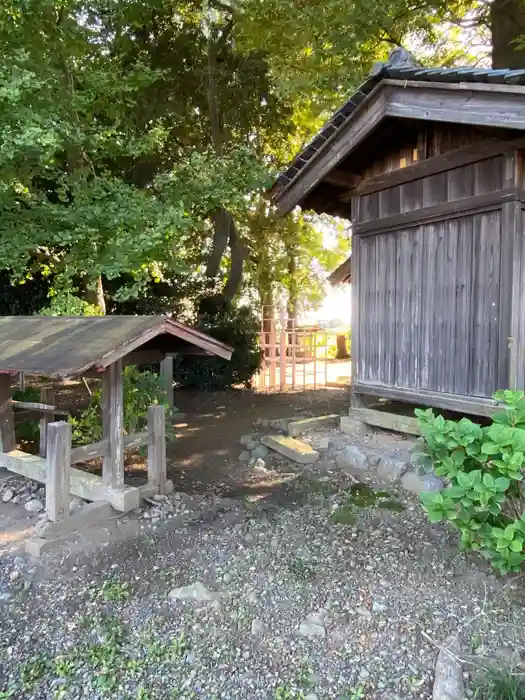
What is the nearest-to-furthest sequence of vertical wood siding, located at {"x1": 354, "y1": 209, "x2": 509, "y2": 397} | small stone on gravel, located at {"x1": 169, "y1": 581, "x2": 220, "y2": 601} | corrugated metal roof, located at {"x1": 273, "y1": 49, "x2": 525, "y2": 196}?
small stone on gravel, located at {"x1": 169, "y1": 581, "x2": 220, "y2": 601} < corrugated metal roof, located at {"x1": 273, "y1": 49, "x2": 525, "y2": 196} < vertical wood siding, located at {"x1": 354, "y1": 209, "x2": 509, "y2": 397}

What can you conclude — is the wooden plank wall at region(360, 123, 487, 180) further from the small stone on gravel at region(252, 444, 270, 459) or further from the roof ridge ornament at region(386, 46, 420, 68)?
the small stone on gravel at region(252, 444, 270, 459)

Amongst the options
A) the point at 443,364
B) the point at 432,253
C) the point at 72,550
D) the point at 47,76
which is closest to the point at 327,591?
the point at 72,550

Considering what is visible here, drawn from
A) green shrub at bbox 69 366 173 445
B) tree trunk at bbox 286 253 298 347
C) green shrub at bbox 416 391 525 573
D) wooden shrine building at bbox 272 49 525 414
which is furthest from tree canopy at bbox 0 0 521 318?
tree trunk at bbox 286 253 298 347

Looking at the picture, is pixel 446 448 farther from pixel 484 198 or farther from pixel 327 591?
pixel 484 198

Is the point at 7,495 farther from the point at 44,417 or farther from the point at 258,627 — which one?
the point at 258,627

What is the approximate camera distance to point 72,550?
433 cm

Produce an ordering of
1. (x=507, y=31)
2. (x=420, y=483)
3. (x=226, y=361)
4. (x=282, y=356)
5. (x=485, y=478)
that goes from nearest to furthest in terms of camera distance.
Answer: (x=485, y=478), (x=420, y=483), (x=507, y=31), (x=226, y=361), (x=282, y=356)

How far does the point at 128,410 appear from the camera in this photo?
6.87 meters

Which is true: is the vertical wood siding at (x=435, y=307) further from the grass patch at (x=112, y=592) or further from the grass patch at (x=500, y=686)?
the grass patch at (x=112, y=592)

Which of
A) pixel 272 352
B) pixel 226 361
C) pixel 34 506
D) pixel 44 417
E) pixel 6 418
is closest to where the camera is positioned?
pixel 34 506

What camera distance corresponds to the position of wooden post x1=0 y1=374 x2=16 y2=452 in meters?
5.99

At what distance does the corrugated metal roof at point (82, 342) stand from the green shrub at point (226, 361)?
7.53 metres

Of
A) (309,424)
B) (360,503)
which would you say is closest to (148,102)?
(309,424)

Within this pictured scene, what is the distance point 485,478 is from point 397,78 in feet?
13.8
